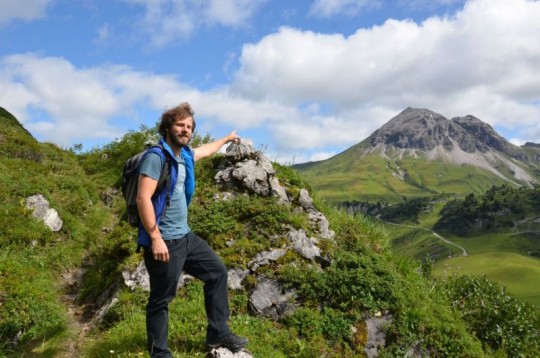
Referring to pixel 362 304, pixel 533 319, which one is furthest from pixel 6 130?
pixel 533 319

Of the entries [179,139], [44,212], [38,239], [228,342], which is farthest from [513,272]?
[179,139]

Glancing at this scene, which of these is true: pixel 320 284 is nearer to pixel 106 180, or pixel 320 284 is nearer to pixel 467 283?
pixel 467 283

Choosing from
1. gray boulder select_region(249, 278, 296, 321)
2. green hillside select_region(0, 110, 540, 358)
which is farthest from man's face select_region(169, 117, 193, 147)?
gray boulder select_region(249, 278, 296, 321)

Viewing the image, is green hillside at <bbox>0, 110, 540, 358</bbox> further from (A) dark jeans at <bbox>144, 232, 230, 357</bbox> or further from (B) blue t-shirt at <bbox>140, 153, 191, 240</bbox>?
(B) blue t-shirt at <bbox>140, 153, 191, 240</bbox>

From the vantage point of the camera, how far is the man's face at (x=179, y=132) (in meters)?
6.25

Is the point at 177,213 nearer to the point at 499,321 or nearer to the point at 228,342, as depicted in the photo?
the point at 228,342

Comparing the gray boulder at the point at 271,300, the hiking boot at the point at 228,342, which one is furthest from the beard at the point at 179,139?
the gray boulder at the point at 271,300

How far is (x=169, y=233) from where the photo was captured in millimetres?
6207

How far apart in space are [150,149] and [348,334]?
6.40m

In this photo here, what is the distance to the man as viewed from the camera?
19.0 feet

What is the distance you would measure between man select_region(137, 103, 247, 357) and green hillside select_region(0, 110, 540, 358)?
1.19 m

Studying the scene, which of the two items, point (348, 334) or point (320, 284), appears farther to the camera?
point (320, 284)

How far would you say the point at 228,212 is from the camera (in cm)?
1294

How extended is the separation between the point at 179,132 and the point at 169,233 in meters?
1.56
